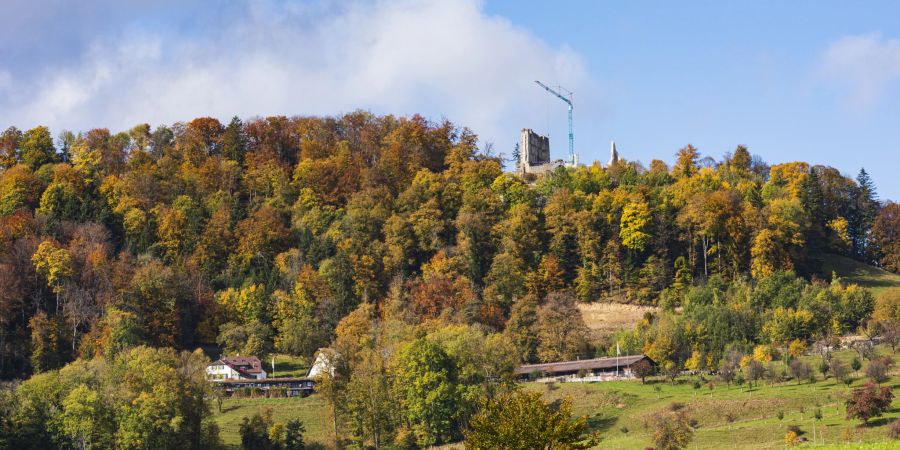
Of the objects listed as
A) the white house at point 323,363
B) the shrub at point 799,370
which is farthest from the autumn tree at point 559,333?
the shrub at point 799,370

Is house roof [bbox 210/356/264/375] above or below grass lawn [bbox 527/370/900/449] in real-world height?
above

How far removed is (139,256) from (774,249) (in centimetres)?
5216

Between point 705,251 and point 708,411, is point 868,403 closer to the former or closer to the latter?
point 708,411

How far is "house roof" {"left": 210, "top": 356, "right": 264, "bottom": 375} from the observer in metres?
95.1

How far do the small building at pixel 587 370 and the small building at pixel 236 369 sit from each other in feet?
65.3

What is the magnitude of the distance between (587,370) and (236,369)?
1017 inches

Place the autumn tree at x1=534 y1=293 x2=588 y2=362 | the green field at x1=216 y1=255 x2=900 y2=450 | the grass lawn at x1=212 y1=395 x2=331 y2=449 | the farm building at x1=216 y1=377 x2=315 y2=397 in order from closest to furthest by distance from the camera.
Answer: the green field at x1=216 y1=255 x2=900 y2=450 → the grass lawn at x1=212 y1=395 x2=331 y2=449 → the farm building at x1=216 y1=377 x2=315 y2=397 → the autumn tree at x1=534 y1=293 x2=588 y2=362

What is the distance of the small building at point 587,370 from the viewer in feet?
291

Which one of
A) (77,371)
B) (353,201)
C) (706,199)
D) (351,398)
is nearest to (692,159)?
(706,199)

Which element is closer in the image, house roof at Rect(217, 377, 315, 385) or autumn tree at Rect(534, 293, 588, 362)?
house roof at Rect(217, 377, 315, 385)

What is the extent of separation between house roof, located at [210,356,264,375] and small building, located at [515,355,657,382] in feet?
65.8

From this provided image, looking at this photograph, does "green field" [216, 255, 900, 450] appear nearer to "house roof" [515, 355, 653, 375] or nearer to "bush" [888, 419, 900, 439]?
"bush" [888, 419, 900, 439]

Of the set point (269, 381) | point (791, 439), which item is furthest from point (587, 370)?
point (791, 439)

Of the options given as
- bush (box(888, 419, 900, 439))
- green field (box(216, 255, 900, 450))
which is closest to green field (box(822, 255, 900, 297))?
green field (box(216, 255, 900, 450))
